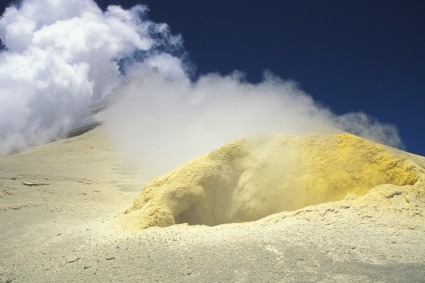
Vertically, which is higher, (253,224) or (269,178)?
(269,178)

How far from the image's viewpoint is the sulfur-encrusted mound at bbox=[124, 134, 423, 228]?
754 cm

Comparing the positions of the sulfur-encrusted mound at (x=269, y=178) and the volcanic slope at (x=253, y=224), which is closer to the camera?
the volcanic slope at (x=253, y=224)

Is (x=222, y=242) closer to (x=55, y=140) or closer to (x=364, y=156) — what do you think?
(x=364, y=156)

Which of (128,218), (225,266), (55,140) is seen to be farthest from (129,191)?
(55,140)

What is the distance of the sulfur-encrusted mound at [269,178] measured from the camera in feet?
24.7

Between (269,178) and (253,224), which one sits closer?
(253,224)

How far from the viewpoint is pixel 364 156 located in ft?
25.6

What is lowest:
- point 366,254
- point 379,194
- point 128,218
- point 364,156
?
point 128,218

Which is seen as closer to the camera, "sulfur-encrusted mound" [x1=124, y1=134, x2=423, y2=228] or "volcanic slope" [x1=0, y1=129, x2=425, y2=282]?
"volcanic slope" [x1=0, y1=129, x2=425, y2=282]

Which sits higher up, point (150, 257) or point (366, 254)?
point (366, 254)

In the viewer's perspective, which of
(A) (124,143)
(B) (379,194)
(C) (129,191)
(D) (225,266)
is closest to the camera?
→ (D) (225,266)

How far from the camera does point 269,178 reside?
27.0ft

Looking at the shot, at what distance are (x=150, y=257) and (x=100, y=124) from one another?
30558 millimetres

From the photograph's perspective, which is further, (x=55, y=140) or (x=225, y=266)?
(x=55, y=140)
